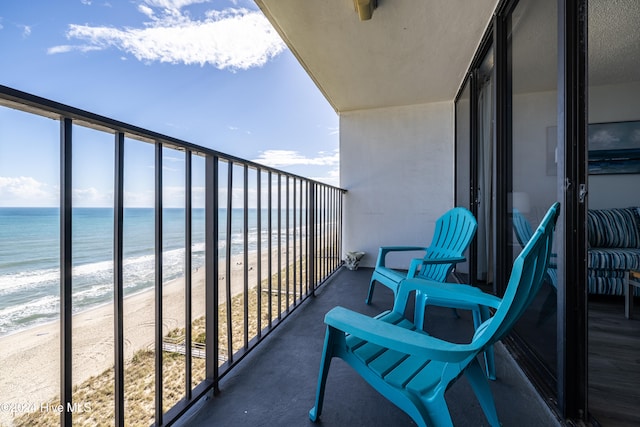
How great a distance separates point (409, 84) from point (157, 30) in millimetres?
9127

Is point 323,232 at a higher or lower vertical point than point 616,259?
higher

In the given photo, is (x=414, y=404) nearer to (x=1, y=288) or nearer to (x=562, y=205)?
(x=562, y=205)

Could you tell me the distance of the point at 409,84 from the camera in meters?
3.03

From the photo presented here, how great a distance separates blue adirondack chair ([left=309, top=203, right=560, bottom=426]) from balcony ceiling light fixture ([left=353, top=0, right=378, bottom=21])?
67.1 inches

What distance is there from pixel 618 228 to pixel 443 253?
174 cm

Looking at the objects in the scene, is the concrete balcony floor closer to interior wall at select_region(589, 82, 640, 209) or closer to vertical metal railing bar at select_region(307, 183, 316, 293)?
vertical metal railing bar at select_region(307, 183, 316, 293)

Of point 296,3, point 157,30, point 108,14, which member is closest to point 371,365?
point 296,3

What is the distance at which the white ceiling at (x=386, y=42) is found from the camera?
6.19ft

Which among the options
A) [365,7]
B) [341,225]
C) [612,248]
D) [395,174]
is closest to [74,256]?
[365,7]

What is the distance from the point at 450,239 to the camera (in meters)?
2.14

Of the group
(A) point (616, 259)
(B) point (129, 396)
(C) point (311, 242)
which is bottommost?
(B) point (129, 396)

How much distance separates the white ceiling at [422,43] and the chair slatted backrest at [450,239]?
924mm

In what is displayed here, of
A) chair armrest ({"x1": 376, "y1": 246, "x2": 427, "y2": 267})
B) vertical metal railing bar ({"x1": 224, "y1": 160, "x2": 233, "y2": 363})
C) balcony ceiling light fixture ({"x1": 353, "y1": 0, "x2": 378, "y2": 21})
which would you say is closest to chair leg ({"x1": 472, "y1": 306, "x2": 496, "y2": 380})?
chair armrest ({"x1": 376, "y1": 246, "x2": 427, "y2": 267})

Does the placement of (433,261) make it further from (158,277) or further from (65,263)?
(65,263)
